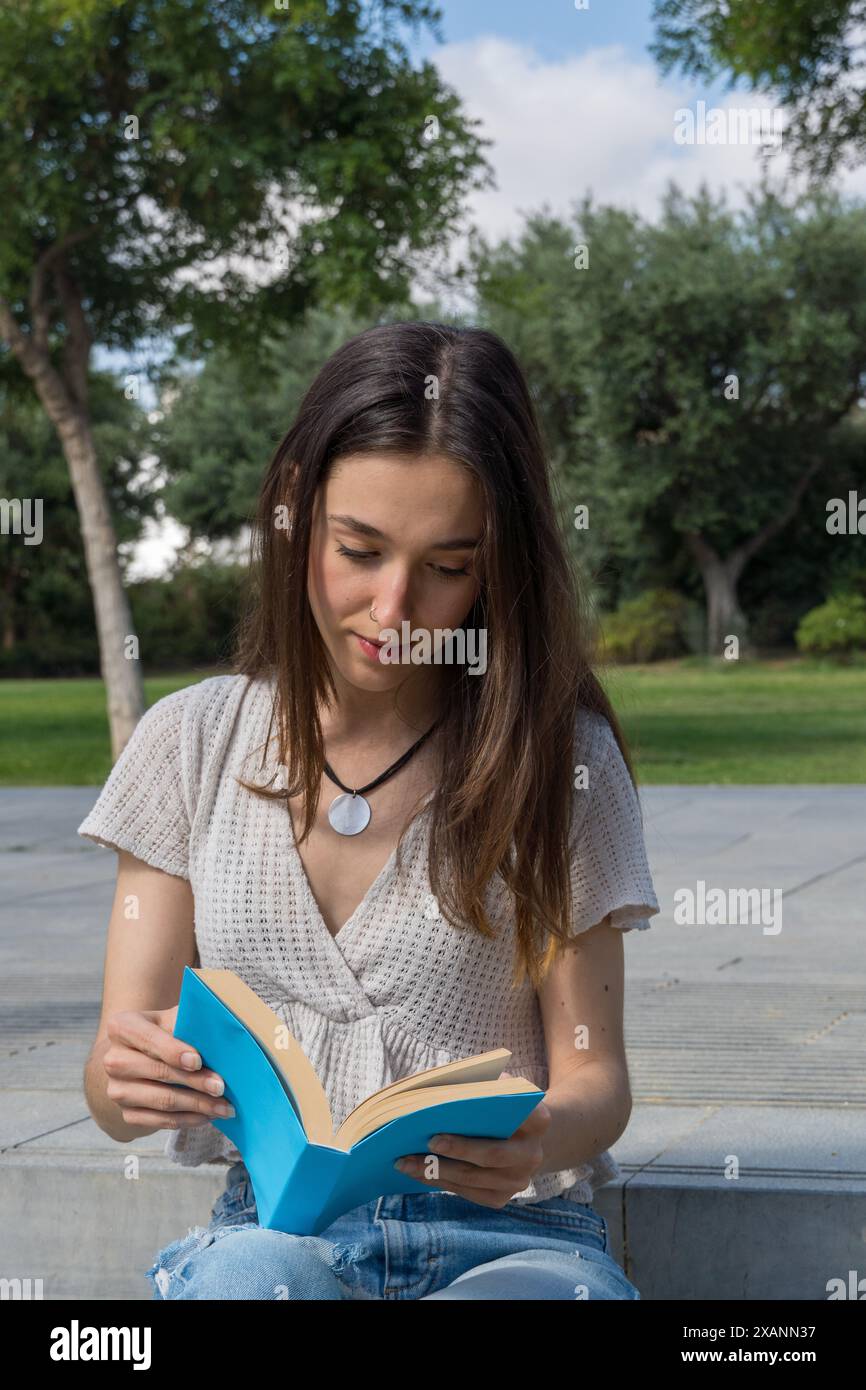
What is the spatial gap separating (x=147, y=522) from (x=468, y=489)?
132 ft

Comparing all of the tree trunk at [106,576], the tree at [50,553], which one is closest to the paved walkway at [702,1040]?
the tree trunk at [106,576]

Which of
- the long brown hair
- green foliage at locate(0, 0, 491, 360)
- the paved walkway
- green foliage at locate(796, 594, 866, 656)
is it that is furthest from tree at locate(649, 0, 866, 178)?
green foliage at locate(796, 594, 866, 656)

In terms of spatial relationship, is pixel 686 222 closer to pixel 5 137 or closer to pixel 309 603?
pixel 5 137

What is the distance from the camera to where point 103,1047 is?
216 cm

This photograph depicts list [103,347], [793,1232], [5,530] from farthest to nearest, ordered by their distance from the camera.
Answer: [5,530]
[103,347]
[793,1232]

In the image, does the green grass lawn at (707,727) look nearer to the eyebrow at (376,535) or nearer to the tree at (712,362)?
the tree at (712,362)

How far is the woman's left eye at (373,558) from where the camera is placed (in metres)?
2.18

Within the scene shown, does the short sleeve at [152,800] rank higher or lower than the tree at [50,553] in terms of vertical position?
lower

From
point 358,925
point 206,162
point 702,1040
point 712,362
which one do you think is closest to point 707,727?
point 206,162

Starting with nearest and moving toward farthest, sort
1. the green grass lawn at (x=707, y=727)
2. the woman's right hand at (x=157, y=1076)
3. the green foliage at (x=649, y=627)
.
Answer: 1. the woman's right hand at (x=157, y=1076)
2. the green grass lawn at (x=707, y=727)
3. the green foliage at (x=649, y=627)

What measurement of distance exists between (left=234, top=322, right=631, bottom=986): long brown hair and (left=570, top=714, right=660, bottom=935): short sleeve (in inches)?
0.9

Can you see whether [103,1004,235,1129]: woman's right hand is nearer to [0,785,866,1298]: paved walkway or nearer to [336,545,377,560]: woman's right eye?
[336,545,377,560]: woman's right eye

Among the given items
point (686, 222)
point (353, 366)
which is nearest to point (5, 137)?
point (353, 366)

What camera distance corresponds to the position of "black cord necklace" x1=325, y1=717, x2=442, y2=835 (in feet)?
7.45
